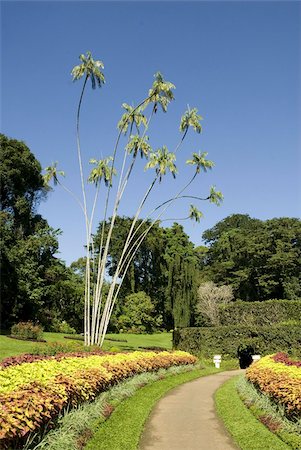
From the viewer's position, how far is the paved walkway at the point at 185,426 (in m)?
7.73

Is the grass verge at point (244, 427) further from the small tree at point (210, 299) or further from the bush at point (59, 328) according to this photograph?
the small tree at point (210, 299)

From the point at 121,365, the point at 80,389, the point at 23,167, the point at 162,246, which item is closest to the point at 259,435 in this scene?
the point at 80,389

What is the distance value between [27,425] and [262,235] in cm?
5591

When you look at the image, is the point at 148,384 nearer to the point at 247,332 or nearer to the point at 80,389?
the point at 80,389

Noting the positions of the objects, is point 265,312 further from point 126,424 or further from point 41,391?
point 41,391

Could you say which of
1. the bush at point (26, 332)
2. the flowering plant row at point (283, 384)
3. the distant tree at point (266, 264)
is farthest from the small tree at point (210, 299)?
the flowering plant row at point (283, 384)

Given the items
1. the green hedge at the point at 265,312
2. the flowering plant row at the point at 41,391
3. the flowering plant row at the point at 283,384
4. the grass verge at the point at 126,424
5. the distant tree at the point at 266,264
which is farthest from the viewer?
the distant tree at the point at 266,264

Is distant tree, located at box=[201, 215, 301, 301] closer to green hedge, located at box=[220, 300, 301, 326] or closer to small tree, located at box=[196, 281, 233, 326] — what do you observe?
small tree, located at box=[196, 281, 233, 326]

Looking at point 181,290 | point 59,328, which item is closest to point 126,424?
point 59,328

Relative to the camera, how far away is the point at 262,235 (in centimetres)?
5916

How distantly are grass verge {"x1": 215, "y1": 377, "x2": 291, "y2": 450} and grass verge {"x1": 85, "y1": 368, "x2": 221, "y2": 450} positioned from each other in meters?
1.76

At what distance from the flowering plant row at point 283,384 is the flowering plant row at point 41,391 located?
3.92 m

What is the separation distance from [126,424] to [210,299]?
147ft

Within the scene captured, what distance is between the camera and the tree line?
39.2 metres
